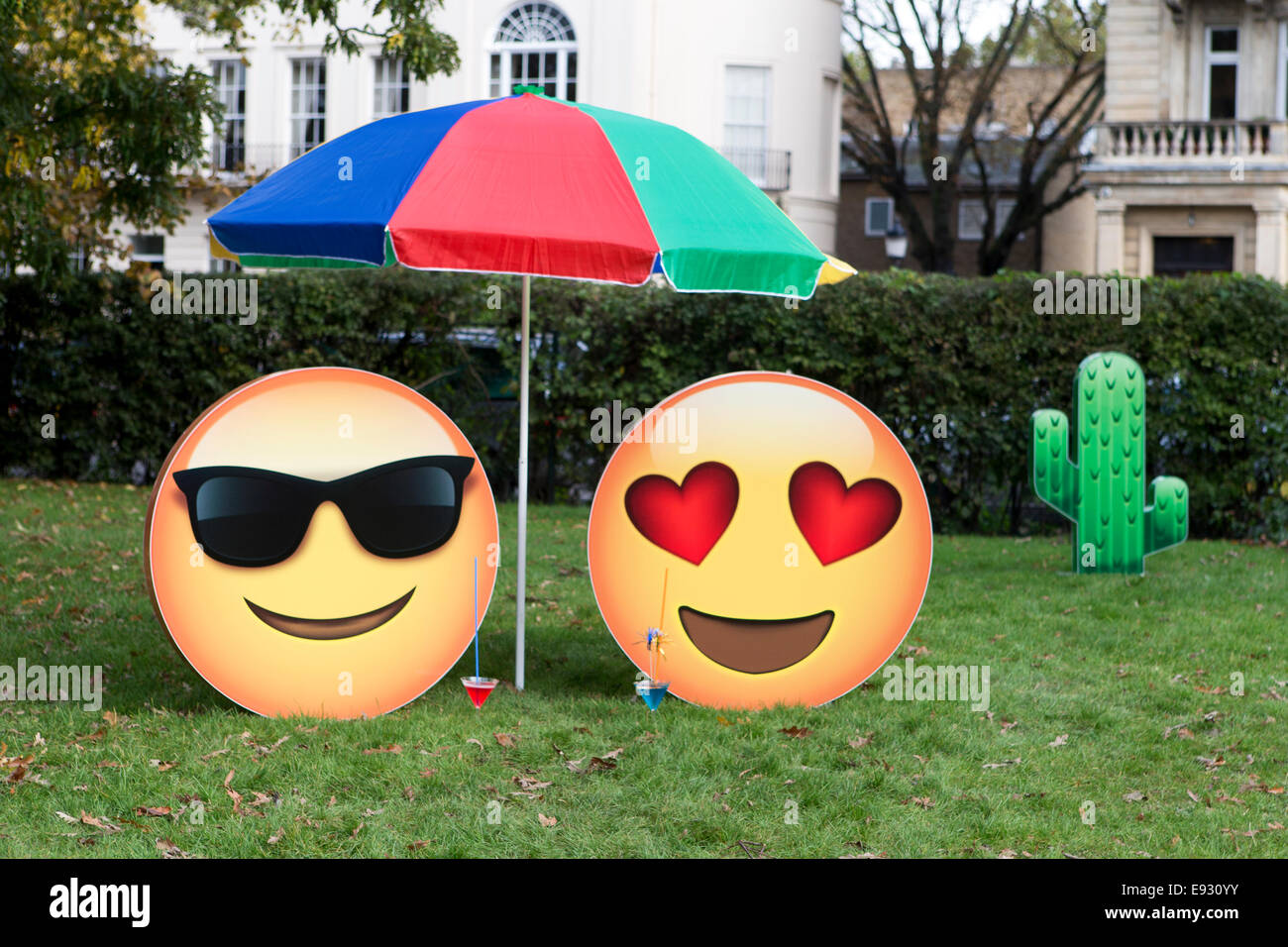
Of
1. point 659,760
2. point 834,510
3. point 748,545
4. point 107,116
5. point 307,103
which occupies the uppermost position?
point 307,103

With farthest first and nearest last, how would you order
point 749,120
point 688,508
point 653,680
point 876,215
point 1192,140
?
1. point 876,215
2. point 749,120
3. point 1192,140
4. point 688,508
5. point 653,680

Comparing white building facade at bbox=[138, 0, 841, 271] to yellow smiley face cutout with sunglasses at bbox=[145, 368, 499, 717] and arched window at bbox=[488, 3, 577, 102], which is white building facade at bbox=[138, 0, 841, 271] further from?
yellow smiley face cutout with sunglasses at bbox=[145, 368, 499, 717]

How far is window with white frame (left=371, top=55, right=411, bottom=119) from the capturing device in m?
28.4

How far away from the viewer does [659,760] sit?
218 inches

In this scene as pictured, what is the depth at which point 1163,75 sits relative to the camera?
2878cm

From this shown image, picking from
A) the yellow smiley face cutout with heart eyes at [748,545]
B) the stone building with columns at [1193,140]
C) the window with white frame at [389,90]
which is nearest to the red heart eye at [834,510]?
the yellow smiley face cutout with heart eyes at [748,545]

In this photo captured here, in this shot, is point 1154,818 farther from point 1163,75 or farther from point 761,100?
point 1163,75

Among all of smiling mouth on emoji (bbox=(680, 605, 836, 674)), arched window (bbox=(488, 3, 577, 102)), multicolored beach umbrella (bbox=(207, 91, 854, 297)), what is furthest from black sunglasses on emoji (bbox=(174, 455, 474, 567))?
arched window (bbox=(488, 3, 577, 102))

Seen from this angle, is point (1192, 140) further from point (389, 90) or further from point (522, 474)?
point (522, 474)

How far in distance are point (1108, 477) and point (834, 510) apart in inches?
163

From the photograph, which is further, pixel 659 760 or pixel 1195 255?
pixel 1195 255

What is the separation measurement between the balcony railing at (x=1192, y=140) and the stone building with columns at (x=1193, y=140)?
2cm

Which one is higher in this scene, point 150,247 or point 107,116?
point 150,247

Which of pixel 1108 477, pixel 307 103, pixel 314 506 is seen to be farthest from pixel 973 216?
pixel 314 506
